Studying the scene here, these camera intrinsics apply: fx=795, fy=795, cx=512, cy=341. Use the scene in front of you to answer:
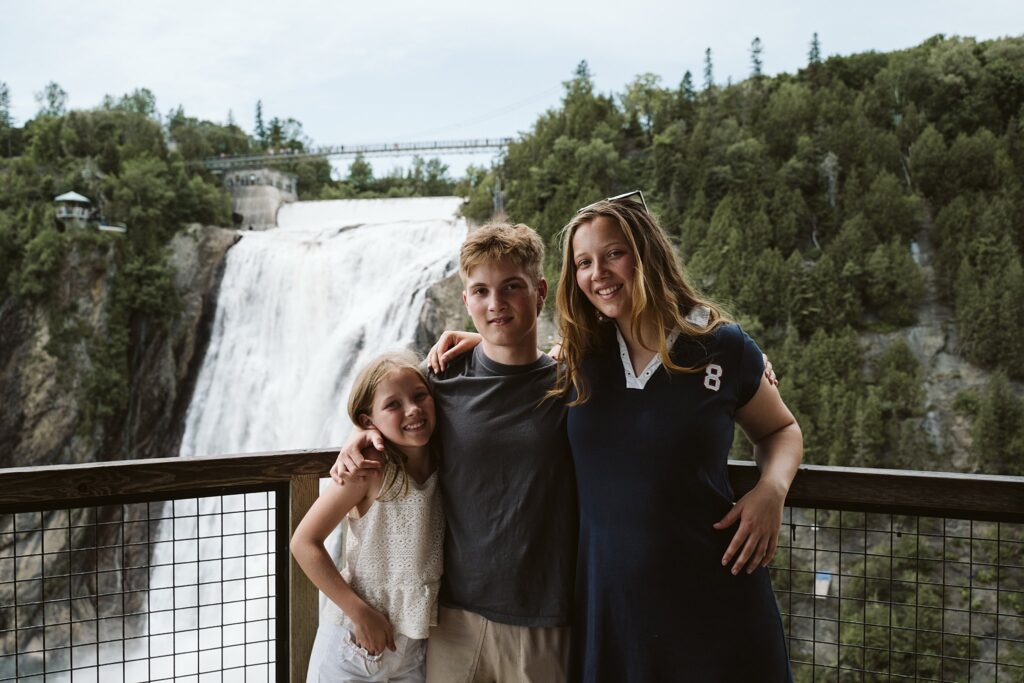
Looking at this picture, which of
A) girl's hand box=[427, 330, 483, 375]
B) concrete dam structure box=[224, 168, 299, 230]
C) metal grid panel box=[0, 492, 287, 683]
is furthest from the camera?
concrete dam structure box=[224, 168, 299, 230]

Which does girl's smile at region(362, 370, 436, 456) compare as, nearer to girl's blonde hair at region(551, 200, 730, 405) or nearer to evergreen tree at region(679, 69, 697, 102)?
girl's blonde hair at region(551, 200, 730, 405)

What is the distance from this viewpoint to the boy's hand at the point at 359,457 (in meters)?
1.86

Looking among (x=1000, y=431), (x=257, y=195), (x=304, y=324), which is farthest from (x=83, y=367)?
(x=1000, y=431)

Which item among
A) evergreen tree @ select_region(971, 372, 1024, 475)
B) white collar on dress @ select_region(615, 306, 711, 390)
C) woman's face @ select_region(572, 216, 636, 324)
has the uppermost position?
woman's face @ select_region(572, 216, 636, 324)

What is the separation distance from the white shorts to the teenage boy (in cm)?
4

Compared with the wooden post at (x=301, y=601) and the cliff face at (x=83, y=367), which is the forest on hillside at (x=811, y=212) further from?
the wooden post at (x=301, y=601)

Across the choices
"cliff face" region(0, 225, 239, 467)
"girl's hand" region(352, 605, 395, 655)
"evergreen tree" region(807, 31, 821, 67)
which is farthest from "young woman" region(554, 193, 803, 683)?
"evergreen tree" region(807, 31, 821, 67)

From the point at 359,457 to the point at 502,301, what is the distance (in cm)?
50

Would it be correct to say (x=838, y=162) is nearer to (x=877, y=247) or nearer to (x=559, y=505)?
(x=877, y=247)

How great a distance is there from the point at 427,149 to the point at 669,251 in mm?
26029

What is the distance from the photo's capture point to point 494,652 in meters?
1.87

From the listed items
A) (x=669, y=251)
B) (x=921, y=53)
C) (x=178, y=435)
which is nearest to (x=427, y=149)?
(x=178, y=435)

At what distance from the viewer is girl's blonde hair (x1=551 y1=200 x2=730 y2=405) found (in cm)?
178

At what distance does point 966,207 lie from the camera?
17.0 meters
